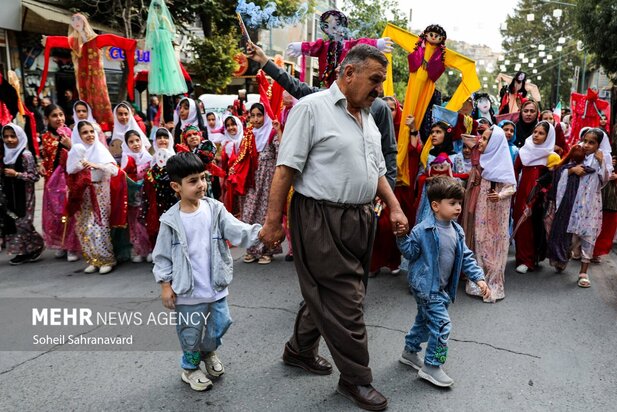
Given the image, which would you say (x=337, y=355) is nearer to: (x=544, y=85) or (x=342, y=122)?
(x=342, y=122)

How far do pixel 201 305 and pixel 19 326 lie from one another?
1912mm

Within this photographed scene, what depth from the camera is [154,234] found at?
17.0 feet

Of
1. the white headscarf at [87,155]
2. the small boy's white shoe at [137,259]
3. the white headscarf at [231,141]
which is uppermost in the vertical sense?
the white headscarf at [231,141]

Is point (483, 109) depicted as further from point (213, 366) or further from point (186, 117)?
point (213, 366)

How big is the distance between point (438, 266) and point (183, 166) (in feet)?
5.40

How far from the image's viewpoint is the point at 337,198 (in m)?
2.60

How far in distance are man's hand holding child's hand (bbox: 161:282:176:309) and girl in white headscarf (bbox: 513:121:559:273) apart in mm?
3970

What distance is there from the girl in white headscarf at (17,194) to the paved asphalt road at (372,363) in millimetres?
883

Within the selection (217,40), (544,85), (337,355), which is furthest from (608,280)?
(544,85)

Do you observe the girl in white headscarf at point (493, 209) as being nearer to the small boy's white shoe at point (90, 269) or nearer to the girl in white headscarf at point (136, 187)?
the girl in white headscarf at point (136, 187)

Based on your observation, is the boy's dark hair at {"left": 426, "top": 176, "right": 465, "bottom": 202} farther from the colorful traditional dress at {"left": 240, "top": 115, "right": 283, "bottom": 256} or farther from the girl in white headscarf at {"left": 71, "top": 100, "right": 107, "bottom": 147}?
the girl in white headscarf at {"left": 71, "top": 100, "right": 107, "bottom": 147}

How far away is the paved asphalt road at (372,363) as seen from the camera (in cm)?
278

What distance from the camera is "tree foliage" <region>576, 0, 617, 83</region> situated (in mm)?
14906

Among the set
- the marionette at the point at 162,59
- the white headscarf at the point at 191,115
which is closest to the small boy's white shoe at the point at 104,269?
the white headscarf at the point at 191,115
